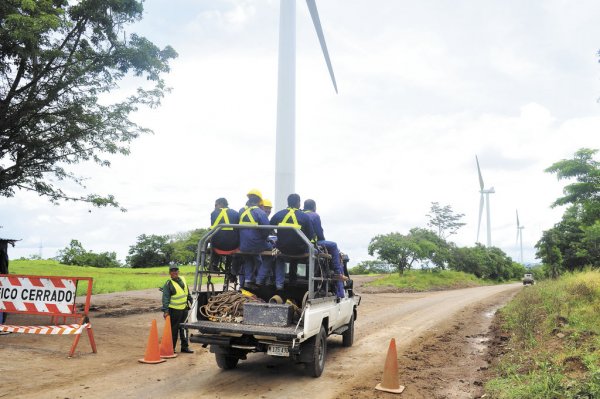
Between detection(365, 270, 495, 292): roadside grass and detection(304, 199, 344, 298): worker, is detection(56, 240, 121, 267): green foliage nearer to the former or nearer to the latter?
A: detection(365, 270, 495, 292): roadside grass

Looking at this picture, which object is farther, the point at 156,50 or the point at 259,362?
the point at 156,50

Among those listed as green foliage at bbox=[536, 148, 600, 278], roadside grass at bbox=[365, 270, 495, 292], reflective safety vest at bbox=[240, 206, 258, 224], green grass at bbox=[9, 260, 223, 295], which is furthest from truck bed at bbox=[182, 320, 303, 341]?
roadside grass at bbox=[365, 270, 495, 292]

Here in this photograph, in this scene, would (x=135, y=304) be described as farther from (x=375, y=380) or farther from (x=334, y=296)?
(x=375, y=380)

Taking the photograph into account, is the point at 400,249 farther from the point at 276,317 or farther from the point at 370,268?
the point at 276,317

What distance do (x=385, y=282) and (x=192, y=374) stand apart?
31.3 meters

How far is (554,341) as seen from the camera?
8.78m

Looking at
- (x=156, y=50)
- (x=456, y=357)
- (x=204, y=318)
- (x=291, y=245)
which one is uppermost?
(x=156, y=50)

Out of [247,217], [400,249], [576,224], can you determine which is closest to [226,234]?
[247,217]

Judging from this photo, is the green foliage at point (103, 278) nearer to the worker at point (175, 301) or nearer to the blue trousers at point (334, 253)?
the worker at point (175, 301)

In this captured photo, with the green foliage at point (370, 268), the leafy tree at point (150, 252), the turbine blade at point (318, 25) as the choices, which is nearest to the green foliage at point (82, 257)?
the leafy tree at point (150, 252)

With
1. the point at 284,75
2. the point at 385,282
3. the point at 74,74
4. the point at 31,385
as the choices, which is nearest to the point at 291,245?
the point at 31,385

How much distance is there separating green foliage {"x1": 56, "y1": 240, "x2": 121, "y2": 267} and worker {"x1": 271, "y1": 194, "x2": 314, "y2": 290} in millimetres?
55428

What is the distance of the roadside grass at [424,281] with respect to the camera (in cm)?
3635

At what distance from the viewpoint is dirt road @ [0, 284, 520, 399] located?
6.36 meters
